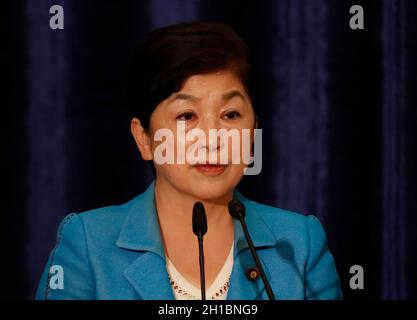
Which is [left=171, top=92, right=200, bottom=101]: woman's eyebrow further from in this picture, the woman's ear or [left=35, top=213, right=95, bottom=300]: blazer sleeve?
[left=35, top=213, right=95, bottom=300]: blazer sleeve

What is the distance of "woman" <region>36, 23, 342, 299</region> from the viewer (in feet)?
5.40

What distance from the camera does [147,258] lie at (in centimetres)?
166

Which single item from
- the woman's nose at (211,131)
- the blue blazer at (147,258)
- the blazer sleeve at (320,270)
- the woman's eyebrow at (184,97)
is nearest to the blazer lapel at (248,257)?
the blue blazer at (147,258)

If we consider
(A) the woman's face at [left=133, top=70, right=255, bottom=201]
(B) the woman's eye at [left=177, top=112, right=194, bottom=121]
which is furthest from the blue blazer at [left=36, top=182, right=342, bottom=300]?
(B) the woman's eye at [left=177, top=112, right=194, bottom=121]

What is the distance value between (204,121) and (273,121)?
33 cm

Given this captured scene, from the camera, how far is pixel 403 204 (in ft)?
6.47

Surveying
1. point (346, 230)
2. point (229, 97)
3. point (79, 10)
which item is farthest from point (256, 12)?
point (346, 230)

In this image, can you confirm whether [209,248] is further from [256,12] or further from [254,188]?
[256,12]

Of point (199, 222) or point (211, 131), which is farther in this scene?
point (211, 131)

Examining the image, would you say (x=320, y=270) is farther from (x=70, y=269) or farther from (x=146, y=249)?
(x=70, y=269)

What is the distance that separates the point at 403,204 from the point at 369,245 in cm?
16

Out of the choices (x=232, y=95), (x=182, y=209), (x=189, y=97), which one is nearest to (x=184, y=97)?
(x=189, y=97)
